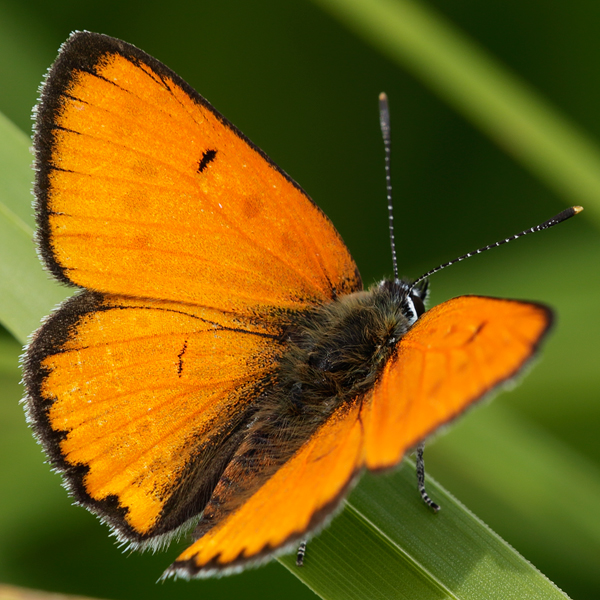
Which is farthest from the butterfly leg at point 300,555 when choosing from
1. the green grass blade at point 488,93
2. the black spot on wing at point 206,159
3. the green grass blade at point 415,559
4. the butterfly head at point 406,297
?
the green grass blade at point 488,93

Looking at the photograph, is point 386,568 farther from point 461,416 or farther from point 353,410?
point 461,416

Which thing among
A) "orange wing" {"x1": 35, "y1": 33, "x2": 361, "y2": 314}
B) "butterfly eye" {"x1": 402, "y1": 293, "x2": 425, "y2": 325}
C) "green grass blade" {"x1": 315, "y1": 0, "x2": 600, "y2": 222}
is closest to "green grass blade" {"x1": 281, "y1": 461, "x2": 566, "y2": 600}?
"butterfly eye" {"x1": 402, "y1": 293, "x2": 425, "y2": 325}

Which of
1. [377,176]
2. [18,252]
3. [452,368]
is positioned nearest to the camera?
[452,368]

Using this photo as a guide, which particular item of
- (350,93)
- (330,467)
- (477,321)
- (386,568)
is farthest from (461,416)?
(350,93)

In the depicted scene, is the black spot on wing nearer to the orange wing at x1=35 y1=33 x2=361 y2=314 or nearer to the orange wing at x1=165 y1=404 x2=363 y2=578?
the orange wing at x1=35 y1=33 x2=361 y2=314

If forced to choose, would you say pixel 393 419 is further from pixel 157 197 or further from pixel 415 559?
pixel 157 197

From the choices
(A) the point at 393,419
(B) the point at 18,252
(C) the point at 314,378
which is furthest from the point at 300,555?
(B) the point at 18,252

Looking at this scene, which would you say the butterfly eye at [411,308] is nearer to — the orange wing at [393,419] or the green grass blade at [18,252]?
the orange wing at [393,419]
